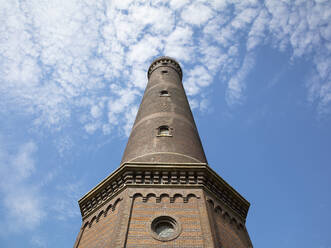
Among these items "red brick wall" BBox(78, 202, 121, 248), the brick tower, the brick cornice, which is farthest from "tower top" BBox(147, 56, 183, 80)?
"red brick wall" BBox(78, 202, 121, 248)

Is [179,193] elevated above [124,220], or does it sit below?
above

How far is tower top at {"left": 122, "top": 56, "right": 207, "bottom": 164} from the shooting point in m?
13.5

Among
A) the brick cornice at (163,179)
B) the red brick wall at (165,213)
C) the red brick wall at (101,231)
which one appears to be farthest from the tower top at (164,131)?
the red brick wall at (101,231)

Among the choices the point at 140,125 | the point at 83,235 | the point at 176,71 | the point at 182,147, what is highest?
the point at 176,71

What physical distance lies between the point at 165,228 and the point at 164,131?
5.72 m

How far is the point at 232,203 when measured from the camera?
12.7m

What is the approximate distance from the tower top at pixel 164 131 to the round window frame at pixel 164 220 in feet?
8.58

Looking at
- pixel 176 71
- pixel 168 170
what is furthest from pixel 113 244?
pixel 176 71

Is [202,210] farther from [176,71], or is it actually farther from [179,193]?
[176,71]

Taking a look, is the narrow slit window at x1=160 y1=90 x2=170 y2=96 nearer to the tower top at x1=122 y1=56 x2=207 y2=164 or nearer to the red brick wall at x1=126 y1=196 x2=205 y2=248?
the tower top at x1=122 y1=56 x2=207 y2=164

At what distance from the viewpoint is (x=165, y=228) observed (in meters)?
10.4

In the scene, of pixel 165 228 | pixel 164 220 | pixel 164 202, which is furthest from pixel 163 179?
pixel 165 228

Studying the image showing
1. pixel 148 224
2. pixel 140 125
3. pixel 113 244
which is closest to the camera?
pixel 113 244

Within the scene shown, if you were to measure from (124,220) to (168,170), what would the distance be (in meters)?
2.51
